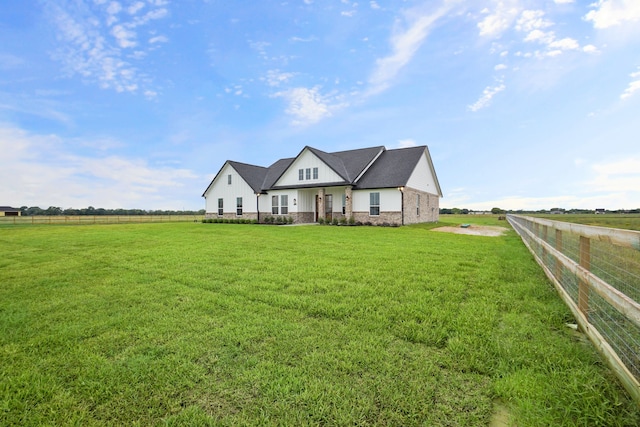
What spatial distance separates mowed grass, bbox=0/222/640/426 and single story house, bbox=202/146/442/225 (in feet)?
51.8

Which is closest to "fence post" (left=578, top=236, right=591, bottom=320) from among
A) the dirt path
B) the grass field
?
the grass field

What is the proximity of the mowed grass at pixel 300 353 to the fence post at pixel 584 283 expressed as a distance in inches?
13.4

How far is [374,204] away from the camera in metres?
21.2

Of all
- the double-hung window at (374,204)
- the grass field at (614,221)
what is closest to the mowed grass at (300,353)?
the grass field at (614,221)

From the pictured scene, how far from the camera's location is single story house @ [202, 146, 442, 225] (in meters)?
21.0

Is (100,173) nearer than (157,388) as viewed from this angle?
No

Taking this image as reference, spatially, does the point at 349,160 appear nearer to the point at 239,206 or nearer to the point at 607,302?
the point at 239,206

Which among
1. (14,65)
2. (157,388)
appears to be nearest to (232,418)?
(157,388)

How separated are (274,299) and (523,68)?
1683 centimetres

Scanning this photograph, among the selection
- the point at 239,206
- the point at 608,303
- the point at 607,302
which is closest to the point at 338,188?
the point at 239,206

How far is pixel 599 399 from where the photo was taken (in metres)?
1.93

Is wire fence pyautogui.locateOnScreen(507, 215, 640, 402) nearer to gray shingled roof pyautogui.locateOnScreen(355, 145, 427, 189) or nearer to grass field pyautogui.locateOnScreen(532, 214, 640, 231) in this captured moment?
grass field pyautogui.locateOnScreen(532, 214, 640, 231)

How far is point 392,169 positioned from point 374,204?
346cm

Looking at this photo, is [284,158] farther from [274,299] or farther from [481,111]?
[274,299]
